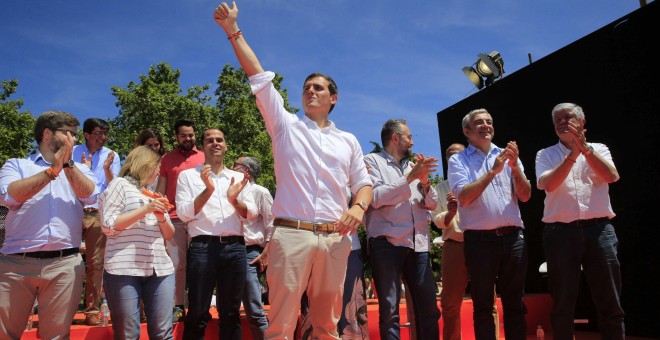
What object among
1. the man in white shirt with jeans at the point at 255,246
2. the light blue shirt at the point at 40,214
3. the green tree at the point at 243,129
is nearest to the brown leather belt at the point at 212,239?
the man in white shirt with jeans at the point at 255,246

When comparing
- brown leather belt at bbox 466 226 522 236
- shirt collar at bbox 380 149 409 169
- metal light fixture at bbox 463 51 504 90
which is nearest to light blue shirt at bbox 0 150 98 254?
shirt collar at bbox 380 149 409 169

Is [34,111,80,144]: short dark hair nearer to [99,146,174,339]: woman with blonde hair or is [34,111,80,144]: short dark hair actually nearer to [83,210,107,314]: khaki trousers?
[99,146,174,339]: woman with blonde hair

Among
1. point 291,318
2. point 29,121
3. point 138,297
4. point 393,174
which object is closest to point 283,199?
point 291,318

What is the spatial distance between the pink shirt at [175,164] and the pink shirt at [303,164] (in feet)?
7.46

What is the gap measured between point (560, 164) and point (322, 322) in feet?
6.71

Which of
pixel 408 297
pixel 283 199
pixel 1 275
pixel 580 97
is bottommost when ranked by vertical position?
pixel 408 297

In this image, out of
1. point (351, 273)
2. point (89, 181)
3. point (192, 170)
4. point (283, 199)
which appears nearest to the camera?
point (283, 199)

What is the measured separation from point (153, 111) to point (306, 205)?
21.9 metres

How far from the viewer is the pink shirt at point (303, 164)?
7.97 ft

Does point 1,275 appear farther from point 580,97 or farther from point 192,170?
point 580,97

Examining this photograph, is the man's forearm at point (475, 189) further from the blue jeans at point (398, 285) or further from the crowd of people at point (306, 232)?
the blue jeans at point (398, 285)

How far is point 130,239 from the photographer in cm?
313

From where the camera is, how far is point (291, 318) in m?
2.27

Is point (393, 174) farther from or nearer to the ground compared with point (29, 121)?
nearer to the ground
